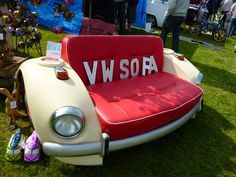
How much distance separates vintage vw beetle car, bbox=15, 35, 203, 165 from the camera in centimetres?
225

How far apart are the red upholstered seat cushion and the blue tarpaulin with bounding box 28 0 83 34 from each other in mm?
3912

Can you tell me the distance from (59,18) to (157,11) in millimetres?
4312

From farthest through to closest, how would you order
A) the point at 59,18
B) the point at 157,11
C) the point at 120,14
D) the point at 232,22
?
the point at 232,22 < the point at 157,11 < the point at 59,18 < the point at 120,14

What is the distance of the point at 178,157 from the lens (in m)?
3.03

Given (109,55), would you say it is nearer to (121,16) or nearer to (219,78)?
(219,78)

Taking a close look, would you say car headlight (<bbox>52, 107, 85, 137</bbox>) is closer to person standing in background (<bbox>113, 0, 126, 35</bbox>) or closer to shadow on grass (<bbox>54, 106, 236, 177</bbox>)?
shadow on grass (<bbox>54, 106, 236, 177</bbox>)

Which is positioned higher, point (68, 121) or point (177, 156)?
point (68, 121)

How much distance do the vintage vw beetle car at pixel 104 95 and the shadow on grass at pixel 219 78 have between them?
5.98 ft

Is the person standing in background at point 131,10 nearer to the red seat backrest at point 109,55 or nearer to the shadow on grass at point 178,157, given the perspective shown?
the red seat backrest at point 109,55

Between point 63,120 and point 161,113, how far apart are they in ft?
3.29

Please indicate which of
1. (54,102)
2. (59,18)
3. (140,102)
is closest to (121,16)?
(59,18)

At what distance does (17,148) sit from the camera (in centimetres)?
266

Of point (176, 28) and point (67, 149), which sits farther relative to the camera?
point (176, 28)

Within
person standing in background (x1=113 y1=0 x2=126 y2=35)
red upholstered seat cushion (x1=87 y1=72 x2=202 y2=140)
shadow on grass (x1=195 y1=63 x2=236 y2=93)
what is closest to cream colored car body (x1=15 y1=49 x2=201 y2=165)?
red upholstered seat cushion (x1=87 y1=72 x2=202 y2=140)
